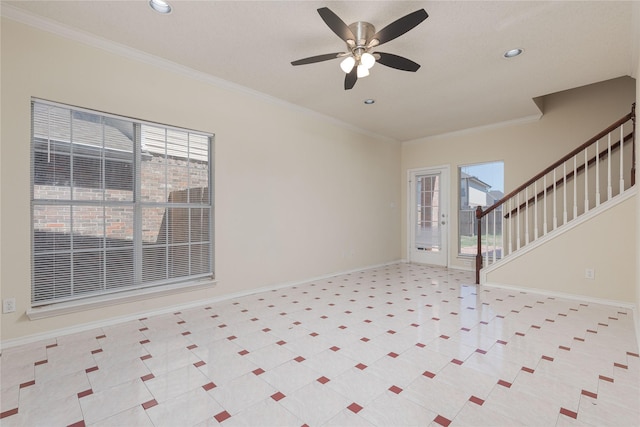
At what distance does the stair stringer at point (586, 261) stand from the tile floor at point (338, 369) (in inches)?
10.3

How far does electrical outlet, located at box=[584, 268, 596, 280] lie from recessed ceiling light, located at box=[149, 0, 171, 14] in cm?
603

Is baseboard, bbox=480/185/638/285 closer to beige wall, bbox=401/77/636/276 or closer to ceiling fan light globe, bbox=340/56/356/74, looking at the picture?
beige wall, bbox=401/77/636/276

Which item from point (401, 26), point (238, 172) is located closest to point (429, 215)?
point (238, 172)

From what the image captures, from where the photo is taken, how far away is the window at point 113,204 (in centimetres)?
305

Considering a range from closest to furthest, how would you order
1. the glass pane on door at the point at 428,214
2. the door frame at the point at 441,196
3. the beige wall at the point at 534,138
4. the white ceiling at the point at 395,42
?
the white ceiling at the point at 395,42, the beige wall at the point at 534,138, the door frame at the point at 441,196, the glass pane on door at the point at 428,214

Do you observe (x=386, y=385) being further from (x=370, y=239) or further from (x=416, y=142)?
(x=416, y=142)

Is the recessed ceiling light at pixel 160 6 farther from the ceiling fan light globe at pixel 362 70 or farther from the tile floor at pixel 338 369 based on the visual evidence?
the tile floor at pixel 338 369

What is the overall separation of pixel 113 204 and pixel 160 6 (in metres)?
2.12

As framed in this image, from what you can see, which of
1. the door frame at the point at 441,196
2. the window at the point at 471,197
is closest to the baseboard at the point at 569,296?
the window at the point at 471,197

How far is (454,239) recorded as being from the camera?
6.78 metres

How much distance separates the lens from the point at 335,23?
2.46 metres

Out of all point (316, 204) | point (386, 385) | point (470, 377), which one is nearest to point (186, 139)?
point (316, 204)

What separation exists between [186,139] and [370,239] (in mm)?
4310

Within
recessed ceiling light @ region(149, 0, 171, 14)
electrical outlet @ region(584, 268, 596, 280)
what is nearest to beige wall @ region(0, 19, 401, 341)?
recessed ceiling light @ region(149, 0, 171, 14)
